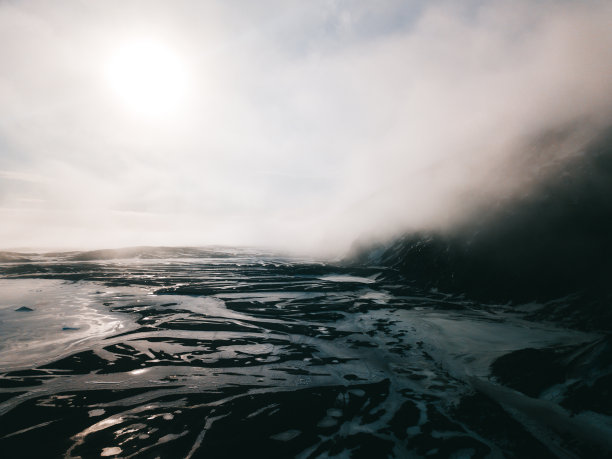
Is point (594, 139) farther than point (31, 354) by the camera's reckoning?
Yes

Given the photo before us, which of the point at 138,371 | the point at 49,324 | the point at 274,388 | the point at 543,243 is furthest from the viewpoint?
the point at 543,243

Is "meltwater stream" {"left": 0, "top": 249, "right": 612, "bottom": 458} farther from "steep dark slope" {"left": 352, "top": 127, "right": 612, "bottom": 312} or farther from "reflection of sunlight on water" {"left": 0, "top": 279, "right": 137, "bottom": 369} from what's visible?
"steep dark slope" {"left": 352, "top": 127, "right": 612, "bottom": 312}

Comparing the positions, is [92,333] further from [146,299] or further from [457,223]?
[457,223]

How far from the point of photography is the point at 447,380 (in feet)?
32.1

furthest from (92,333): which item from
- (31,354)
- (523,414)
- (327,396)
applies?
(523,414)

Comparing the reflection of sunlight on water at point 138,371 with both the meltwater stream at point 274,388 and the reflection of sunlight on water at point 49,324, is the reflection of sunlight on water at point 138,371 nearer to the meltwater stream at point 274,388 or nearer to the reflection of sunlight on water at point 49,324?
the meltwater stream at point 274,388

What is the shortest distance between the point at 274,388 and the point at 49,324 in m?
15.5

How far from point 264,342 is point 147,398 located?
20.1ft

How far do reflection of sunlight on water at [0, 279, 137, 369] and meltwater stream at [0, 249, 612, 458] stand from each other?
12cm

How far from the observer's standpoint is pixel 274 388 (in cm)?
906

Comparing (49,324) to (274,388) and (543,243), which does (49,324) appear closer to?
(274,388)

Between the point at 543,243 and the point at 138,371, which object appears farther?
the point at 543,243

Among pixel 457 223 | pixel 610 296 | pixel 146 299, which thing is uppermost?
pixel 457 223

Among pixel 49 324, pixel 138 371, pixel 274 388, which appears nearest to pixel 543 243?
pixel 274 388
